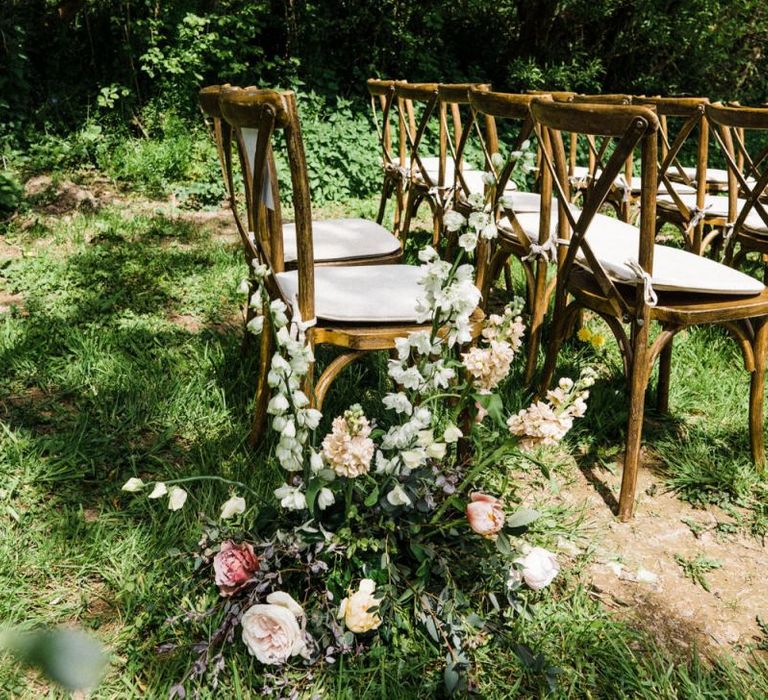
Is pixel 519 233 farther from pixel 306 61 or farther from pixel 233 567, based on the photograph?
pixel 306 61

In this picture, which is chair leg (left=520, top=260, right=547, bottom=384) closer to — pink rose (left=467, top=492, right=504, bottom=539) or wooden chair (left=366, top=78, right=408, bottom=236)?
pink rose (left=467, top=492, right=504, bottom=539)

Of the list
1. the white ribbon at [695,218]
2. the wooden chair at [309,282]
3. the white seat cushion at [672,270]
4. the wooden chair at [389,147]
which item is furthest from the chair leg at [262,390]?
→ the white ribbon at [695,218]

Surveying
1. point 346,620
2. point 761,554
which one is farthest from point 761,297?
point 346,620

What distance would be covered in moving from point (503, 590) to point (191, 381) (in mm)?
1490

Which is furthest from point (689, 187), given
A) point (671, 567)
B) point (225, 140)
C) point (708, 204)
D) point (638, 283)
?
point (225, 140)

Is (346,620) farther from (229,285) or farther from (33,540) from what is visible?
(229,285)

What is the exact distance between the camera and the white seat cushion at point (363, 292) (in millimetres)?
1823

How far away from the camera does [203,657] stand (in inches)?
56.1

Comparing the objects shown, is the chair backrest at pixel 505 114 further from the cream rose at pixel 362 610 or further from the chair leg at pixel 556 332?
the cream rose at pixel 362 610

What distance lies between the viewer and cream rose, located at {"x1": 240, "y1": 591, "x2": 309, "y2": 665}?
1393 mm

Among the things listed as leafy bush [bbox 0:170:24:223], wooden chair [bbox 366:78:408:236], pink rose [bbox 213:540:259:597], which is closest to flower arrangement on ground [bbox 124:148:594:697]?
pink rose [bbox 213:540:259:597]

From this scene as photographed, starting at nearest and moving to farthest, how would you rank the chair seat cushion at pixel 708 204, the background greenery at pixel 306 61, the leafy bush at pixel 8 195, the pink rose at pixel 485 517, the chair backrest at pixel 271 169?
the pink rose at pixel 485 517 < the chair backrest at pixel 271 169 < the chair seat cushion at pixel 708 204 < the leafy bush at pixel 8 195 < the background greenery at pixel 306 61

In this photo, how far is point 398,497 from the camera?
1441 millimetres

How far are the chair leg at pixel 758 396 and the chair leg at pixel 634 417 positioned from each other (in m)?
0.45
